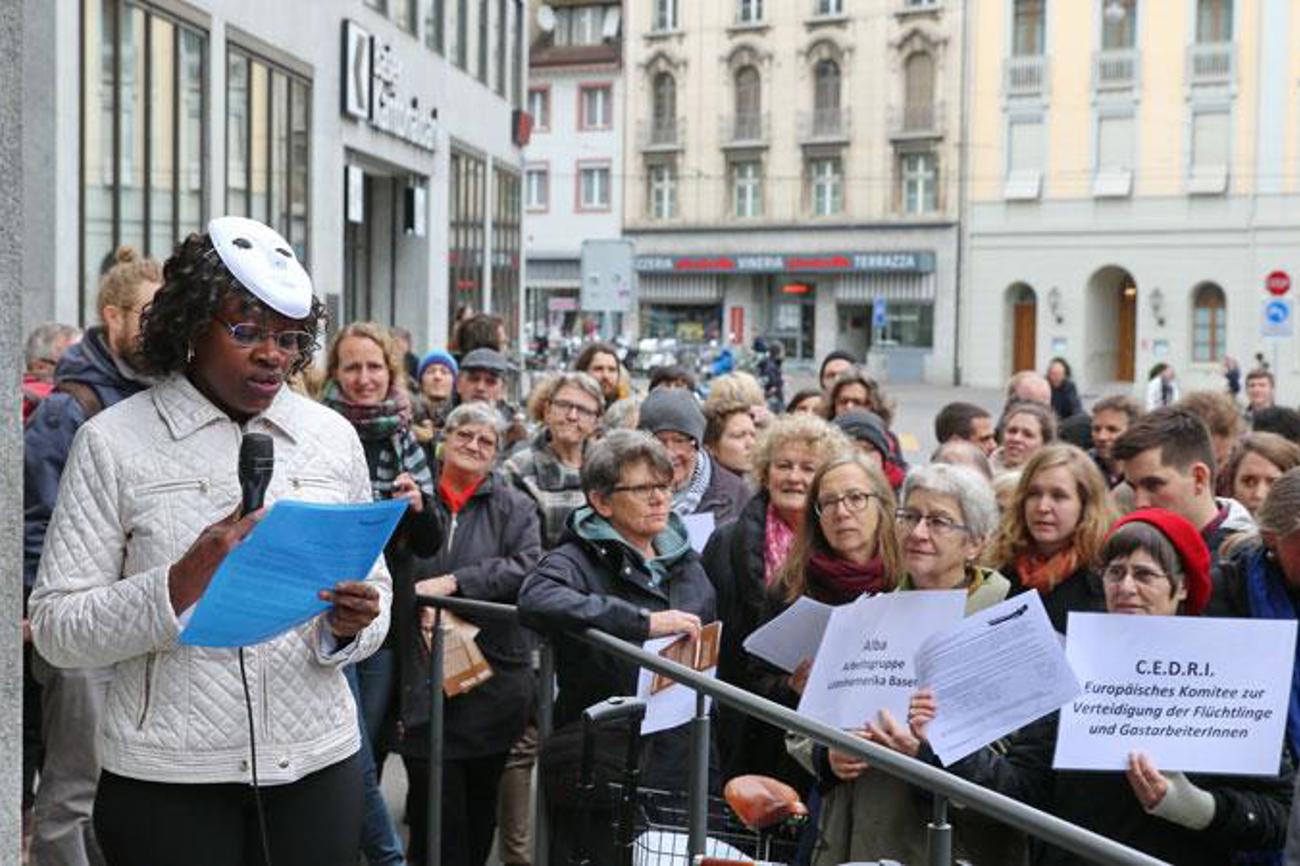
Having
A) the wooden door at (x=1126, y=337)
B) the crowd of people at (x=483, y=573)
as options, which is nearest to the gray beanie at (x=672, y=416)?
the crowd of people at (x=483, y=573)

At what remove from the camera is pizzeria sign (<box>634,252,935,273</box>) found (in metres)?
58.6

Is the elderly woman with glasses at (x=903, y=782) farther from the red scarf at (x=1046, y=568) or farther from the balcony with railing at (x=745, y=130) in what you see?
the balcony with railing at (x=745, y=130)

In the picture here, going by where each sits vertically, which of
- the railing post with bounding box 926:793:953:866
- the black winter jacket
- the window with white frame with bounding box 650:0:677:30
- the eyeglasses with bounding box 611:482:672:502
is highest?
the window with white frame with bounding box 650:0:677:30

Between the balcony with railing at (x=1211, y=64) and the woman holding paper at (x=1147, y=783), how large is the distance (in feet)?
166

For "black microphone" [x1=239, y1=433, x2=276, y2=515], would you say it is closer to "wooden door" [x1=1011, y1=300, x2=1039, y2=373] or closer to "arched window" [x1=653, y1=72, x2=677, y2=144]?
"wooden door" [x1=1011, y1=300, x2=1039, y2=373]

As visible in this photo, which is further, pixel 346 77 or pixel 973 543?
pixel 346 77

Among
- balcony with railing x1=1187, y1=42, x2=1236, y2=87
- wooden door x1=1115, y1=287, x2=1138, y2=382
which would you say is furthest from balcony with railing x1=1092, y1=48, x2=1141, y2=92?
wooden door x1=1115, y1=287, x2=1138, y2=382

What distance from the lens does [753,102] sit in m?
61.4

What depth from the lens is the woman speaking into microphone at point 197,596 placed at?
3.14m

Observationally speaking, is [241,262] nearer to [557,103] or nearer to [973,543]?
[973,543]

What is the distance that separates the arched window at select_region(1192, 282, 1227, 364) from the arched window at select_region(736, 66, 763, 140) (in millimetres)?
16838

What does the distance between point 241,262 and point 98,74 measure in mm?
13272

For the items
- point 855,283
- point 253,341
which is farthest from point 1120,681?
point 855,283

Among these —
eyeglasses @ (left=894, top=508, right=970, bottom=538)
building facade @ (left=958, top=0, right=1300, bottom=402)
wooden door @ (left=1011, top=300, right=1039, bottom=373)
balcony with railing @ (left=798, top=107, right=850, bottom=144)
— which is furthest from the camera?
balcony with railing @ (left=798, top=107, right=850, bottom=144)
